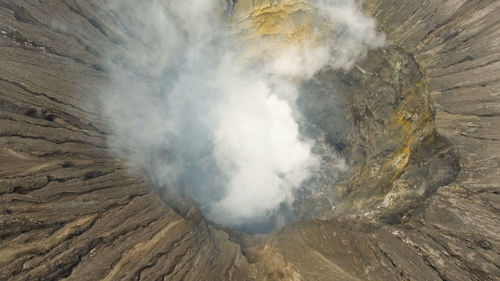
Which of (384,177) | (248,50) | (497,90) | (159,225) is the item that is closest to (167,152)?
(159,225)

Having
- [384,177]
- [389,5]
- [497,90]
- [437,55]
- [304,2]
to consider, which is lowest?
[384,177]

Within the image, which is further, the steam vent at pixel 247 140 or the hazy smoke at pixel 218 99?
the hazy smoke at pixel 218 99

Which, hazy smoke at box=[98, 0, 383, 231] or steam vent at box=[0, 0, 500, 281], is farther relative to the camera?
hazy smoke at box=[98, 0, 383, 231]

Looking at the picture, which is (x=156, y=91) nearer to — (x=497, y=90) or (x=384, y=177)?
(x=384, y=177)

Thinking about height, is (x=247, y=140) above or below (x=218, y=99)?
below

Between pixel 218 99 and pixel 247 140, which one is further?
pixel 247 140
